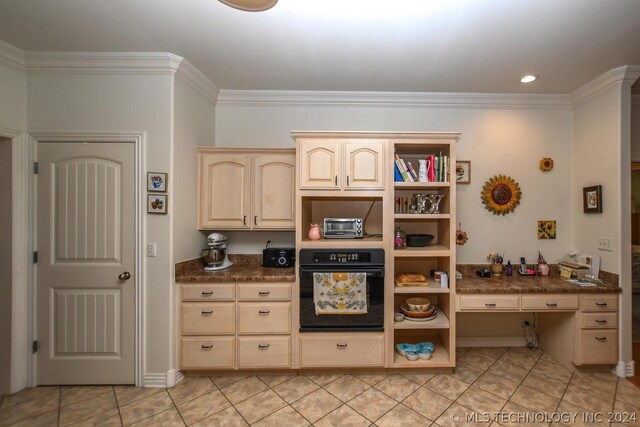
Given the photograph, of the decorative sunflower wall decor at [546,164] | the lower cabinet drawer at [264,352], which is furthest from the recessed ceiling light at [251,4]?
the decorative sunflower wall decor at [546,164]

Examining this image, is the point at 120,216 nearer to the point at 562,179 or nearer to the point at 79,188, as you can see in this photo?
the point at 79,188

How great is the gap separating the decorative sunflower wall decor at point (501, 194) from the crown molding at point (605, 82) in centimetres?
99

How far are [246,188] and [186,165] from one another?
0.54m

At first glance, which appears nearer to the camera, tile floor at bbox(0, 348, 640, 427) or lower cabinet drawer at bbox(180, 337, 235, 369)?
tile floor at bbox(0, 348, 640, 427)

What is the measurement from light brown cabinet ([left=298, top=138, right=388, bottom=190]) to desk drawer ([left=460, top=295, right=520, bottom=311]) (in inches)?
50.1

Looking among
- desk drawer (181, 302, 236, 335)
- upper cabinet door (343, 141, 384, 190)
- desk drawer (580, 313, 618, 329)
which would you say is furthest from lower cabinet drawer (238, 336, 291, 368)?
desk drawer (580, 313, 618, 329)

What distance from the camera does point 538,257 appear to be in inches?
106

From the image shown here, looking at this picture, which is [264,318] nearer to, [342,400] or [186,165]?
[342,400]

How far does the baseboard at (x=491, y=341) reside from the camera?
2.71 metres

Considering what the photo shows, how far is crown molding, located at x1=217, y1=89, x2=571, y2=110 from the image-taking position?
2.68 meters

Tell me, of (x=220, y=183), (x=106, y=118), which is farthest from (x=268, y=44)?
(x=106, y=118)

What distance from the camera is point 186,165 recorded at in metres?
2.29

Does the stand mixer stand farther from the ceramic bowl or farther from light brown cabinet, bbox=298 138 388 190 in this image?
the ceramic bowl

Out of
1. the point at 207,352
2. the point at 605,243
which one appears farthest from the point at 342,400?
the point at 605,243
